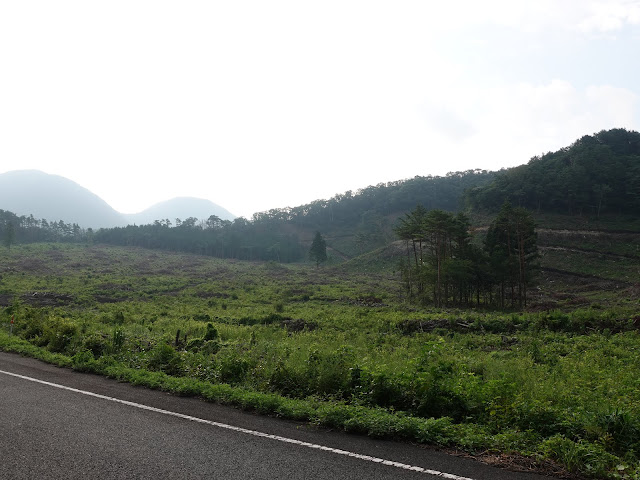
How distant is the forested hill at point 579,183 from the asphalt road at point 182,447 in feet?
313

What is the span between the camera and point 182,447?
6.49 metres

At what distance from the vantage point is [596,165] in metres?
97.0

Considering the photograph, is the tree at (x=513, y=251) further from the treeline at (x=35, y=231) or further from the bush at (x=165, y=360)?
the treeline at (x=35, y=231)

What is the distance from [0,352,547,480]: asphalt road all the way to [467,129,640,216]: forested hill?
95.4 meters

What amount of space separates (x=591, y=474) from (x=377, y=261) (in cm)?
9622

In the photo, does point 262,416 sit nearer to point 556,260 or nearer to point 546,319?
point 546,319

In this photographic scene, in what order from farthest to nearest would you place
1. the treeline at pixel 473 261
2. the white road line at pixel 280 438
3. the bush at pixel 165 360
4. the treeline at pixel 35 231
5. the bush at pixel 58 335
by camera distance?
1. the treeline at pixel 35 231
2. the treeline at pixel 473 261
3. the bush at pixel 58 335
4. the bush at pixel 165 360
5. the white road line at pixel 280 438

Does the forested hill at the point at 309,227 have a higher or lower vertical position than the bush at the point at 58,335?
higher

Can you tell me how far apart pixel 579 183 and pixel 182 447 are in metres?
106

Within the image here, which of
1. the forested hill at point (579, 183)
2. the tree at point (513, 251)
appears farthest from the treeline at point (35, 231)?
the forested hill at point (579, 183)

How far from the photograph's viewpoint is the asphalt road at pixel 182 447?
18.3 feet

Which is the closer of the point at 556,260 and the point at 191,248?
the point at 556,260

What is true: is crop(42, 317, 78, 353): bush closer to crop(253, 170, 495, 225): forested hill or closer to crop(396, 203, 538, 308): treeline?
crop(396, 203, 538, 308): treeline

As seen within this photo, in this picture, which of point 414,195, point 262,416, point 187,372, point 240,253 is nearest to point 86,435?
point 262,416
